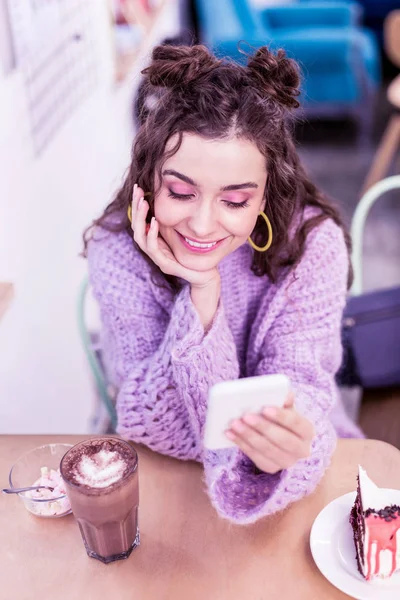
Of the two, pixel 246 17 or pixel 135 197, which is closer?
pixel 135 197

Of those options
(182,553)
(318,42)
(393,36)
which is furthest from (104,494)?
(393,36)

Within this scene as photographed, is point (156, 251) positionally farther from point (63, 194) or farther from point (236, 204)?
point (63, 194)

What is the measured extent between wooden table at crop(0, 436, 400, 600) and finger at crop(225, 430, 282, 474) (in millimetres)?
79

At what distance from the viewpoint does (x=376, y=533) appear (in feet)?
2.54

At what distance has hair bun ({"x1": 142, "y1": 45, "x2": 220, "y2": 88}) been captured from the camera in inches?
37.6

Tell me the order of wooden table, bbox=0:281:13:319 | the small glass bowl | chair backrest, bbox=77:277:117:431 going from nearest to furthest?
the small glass bowl, wooden table, bbox=0:281:13:319, chair backrest, bbox=77:277:117:431

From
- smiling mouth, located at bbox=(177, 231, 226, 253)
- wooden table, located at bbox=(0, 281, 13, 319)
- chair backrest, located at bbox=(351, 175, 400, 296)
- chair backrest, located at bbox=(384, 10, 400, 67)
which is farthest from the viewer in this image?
chair backrest, located at bbox=(384, 10, 400, 67)

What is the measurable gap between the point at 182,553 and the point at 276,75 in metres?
0.66

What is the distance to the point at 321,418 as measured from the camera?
3.28 ft

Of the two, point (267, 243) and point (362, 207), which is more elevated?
point (267, 243)

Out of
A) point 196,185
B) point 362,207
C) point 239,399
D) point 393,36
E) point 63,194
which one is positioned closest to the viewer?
point 239,399

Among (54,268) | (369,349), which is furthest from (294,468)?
(54,268)

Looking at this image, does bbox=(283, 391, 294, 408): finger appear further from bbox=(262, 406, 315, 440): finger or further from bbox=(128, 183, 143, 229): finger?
bbox=(128, 183, 143, 229): finger

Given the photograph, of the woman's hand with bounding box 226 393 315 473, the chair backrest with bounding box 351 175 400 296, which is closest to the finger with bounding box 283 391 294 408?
the woman's hand with bounding box 226 393 315 473
